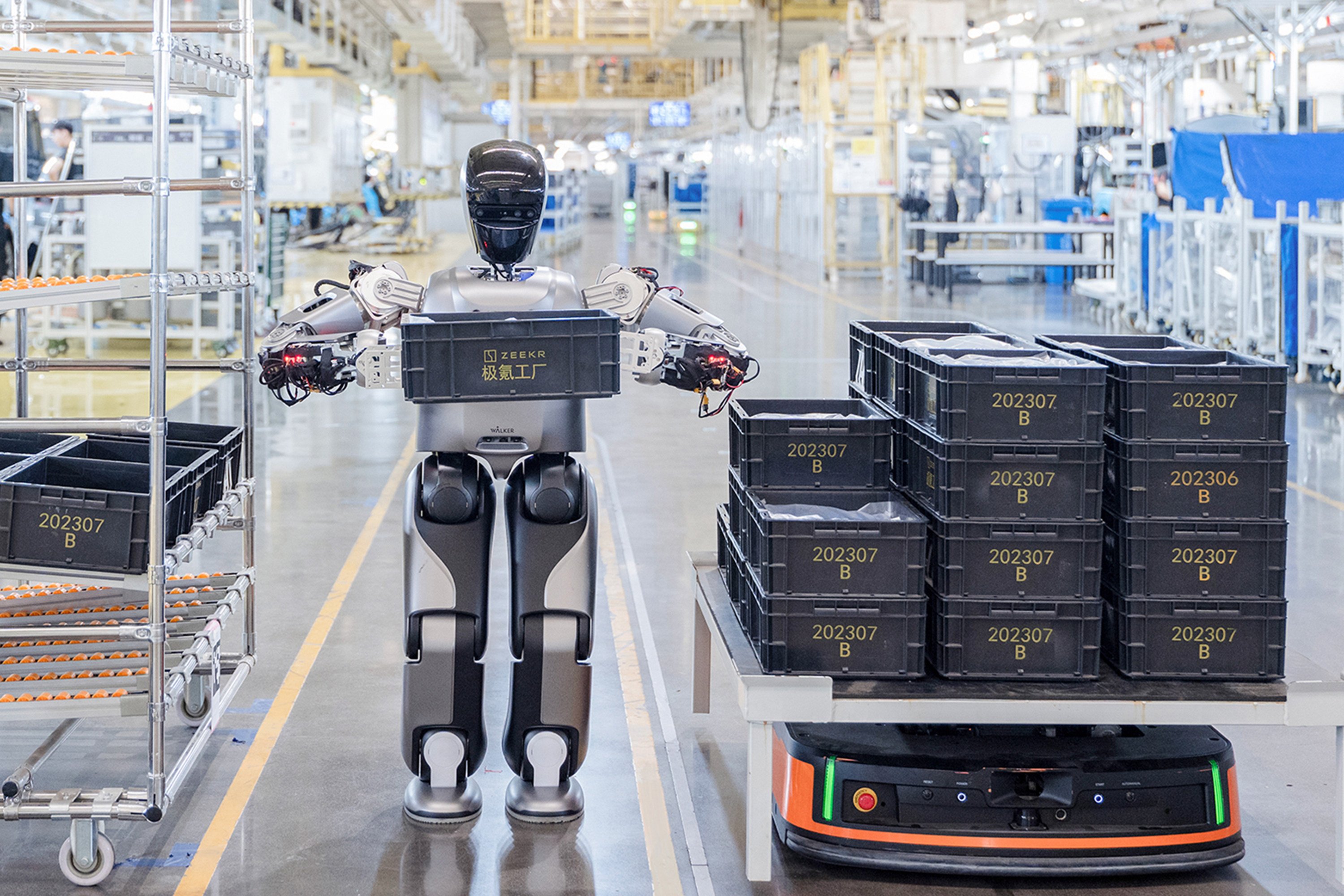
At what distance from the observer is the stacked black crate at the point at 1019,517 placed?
3.45 meters

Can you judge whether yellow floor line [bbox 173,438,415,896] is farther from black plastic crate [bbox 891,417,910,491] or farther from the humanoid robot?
black plastic crate [bbox 891,417,910,491]

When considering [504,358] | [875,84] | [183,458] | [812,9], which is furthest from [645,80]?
[504,358]

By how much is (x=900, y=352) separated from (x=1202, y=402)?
0.82 meters

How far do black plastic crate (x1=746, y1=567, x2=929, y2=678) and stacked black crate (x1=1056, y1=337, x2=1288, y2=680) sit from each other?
0.53 meters

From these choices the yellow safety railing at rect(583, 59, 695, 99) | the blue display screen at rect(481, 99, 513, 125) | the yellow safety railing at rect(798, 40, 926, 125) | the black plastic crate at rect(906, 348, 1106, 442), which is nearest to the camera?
the black plastic crate at rect(906, 348, 1106, 442)

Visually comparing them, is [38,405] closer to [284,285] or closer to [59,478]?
[59,478]

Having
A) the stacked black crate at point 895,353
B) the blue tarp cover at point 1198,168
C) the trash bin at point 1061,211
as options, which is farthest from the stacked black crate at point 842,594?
the trash bin at point 1061,211

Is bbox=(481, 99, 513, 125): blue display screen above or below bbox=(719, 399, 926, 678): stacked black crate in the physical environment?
above

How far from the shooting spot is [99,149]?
1352 centimetres

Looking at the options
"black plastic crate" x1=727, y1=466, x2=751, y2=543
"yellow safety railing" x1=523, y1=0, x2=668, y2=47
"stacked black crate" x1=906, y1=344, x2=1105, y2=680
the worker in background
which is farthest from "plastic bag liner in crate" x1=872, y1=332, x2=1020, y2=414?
"yellow safety railing" x1=523, y1=0, x2=668, y2=47

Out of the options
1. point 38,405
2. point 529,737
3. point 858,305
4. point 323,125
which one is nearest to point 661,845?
point 529,737

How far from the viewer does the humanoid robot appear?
12.5ft

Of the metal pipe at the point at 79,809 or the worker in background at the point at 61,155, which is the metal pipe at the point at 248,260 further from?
the worker in background at the point at 61,155

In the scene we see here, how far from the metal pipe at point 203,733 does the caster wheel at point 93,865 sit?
0.18m
